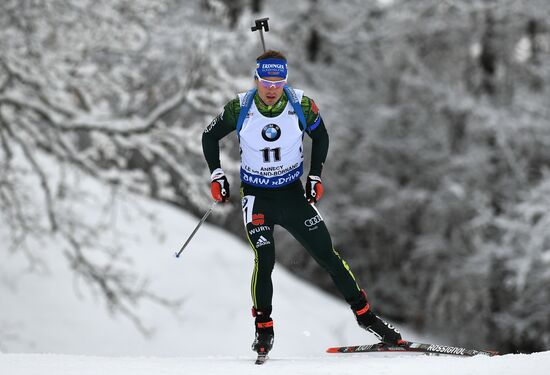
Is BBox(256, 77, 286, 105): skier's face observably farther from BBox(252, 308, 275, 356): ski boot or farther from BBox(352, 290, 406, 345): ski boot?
BBox(352, 290, 406, 345): ski boot

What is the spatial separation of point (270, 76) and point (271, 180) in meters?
0.74

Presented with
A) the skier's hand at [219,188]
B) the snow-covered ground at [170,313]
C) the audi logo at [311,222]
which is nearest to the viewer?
the skier's hand at [219,188]

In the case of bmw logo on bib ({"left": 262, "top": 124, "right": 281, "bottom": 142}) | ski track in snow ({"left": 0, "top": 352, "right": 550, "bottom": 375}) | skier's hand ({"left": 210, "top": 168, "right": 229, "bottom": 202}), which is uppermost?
bmw logo on bib ({"left": 262, "top": 124, "right": 281, "bottom": 142})

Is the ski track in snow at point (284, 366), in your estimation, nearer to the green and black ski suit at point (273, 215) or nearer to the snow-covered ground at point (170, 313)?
the green and black ski suit at point (273, 215)

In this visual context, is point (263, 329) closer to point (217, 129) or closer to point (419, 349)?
point (419, 349)

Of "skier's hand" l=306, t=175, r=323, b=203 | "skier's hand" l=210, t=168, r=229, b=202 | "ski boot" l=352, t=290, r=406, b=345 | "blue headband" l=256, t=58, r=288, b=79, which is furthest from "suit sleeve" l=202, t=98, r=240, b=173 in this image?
"ski boot" l=352, t=290, r=406, b=345

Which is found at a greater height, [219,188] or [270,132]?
[270,132]

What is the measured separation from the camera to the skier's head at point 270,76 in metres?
4.98

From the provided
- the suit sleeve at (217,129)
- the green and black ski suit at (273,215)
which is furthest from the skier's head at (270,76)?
the suit sleeve at (217,129)

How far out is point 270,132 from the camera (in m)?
5.05

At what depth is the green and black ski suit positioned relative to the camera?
5121 millimetres

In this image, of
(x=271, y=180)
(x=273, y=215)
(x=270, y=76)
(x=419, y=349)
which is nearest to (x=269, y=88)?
(x=270, y=76)

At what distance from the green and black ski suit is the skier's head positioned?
0.11 meters

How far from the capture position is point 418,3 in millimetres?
19609
